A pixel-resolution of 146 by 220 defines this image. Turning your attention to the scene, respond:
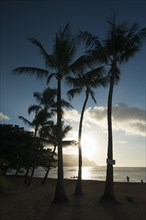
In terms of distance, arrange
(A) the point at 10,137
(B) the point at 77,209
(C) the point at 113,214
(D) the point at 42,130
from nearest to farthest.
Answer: (C) the point at 113,214, (B) the point at 77,209, (D) the point at 42,130, (A) the point at 10,137

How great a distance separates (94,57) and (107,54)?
3.17 ft

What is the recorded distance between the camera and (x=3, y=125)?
40594 mm

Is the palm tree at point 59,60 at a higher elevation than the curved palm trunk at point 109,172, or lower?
higher

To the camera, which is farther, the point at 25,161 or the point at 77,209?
the point at 25,161

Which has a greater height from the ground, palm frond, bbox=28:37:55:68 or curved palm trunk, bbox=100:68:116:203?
palm frond, bbox=28:37:55:68

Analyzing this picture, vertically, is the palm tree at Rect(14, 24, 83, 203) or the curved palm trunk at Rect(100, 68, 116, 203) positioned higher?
the palm tree at Rect(14, 24, 83, 203)

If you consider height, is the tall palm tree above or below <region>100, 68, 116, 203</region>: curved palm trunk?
above

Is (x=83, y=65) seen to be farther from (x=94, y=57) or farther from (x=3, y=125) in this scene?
(x=3, y=125)

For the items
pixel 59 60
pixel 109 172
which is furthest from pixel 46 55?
pixel 109 172

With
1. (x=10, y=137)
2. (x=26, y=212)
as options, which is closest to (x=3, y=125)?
(x=10, y=137)

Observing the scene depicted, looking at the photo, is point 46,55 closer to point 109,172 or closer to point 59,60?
point 59,60

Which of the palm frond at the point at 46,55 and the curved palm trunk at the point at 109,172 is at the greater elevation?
the palm frond at the point at 46,55

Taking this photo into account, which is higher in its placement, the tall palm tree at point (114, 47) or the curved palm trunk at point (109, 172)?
the tall palm tree at point (114, 47)

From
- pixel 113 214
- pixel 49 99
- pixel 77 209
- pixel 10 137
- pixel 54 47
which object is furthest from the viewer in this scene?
pixel 10 137
